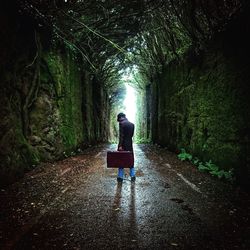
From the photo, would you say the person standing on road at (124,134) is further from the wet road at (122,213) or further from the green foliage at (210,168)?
the green foliage at (210,168)

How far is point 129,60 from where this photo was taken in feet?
35.1

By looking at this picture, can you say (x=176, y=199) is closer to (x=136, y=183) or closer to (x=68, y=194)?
(x=136, y=183)

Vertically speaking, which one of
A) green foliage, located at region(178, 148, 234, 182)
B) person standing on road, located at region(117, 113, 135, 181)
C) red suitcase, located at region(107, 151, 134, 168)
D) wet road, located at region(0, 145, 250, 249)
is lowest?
wet road, located at region(0, 145, 250, 249)

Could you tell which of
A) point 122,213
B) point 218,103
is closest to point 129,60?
point 218,103

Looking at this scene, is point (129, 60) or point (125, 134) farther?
point (129, 60)

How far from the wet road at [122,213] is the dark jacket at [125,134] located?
0.98 m

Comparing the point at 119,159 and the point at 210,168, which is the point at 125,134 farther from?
the point at 210,168

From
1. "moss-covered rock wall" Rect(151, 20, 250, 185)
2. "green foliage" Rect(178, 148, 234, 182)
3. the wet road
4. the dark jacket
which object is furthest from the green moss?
the dark jacket

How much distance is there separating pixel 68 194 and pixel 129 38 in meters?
11.9

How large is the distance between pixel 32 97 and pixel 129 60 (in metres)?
3.65

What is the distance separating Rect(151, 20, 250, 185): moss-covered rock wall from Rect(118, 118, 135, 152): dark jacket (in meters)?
2.63

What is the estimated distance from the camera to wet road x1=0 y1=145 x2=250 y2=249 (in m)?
4.04

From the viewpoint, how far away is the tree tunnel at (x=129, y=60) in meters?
7.48

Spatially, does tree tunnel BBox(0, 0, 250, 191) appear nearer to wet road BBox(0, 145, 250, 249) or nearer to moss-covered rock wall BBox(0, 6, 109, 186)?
moss-covered rock wall BBox(0, 6, 109, 186)
